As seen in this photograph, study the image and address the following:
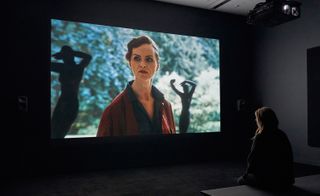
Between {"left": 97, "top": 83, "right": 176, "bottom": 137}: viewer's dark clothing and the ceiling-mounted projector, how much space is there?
215cm

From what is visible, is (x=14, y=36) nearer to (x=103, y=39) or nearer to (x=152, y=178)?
(x=103, y=39)

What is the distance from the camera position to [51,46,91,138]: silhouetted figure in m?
4.48

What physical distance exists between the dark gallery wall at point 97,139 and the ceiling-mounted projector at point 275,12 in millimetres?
1518

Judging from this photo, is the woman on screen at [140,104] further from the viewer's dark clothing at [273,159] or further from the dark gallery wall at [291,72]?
the viewer's dark clothing at [273,159]

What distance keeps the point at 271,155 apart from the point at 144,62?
9.92ft

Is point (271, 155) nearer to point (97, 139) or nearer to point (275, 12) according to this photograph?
point (275, 12)

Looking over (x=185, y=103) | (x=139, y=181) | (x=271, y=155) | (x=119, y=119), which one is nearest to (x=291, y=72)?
(x=185, y=103)

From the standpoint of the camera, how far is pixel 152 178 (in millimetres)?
4137

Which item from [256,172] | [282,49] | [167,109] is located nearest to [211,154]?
[167,109]

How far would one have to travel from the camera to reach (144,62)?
5031 mm

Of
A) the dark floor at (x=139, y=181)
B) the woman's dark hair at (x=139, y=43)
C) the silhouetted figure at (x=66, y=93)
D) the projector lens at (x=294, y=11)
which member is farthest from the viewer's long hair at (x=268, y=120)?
the silhouetted figure at (x=66, y=93)

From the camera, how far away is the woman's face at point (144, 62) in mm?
4965

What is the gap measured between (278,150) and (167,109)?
2.83m

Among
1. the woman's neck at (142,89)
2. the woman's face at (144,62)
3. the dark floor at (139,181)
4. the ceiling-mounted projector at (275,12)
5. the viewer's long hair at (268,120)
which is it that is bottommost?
the dark floor at (139,181)
